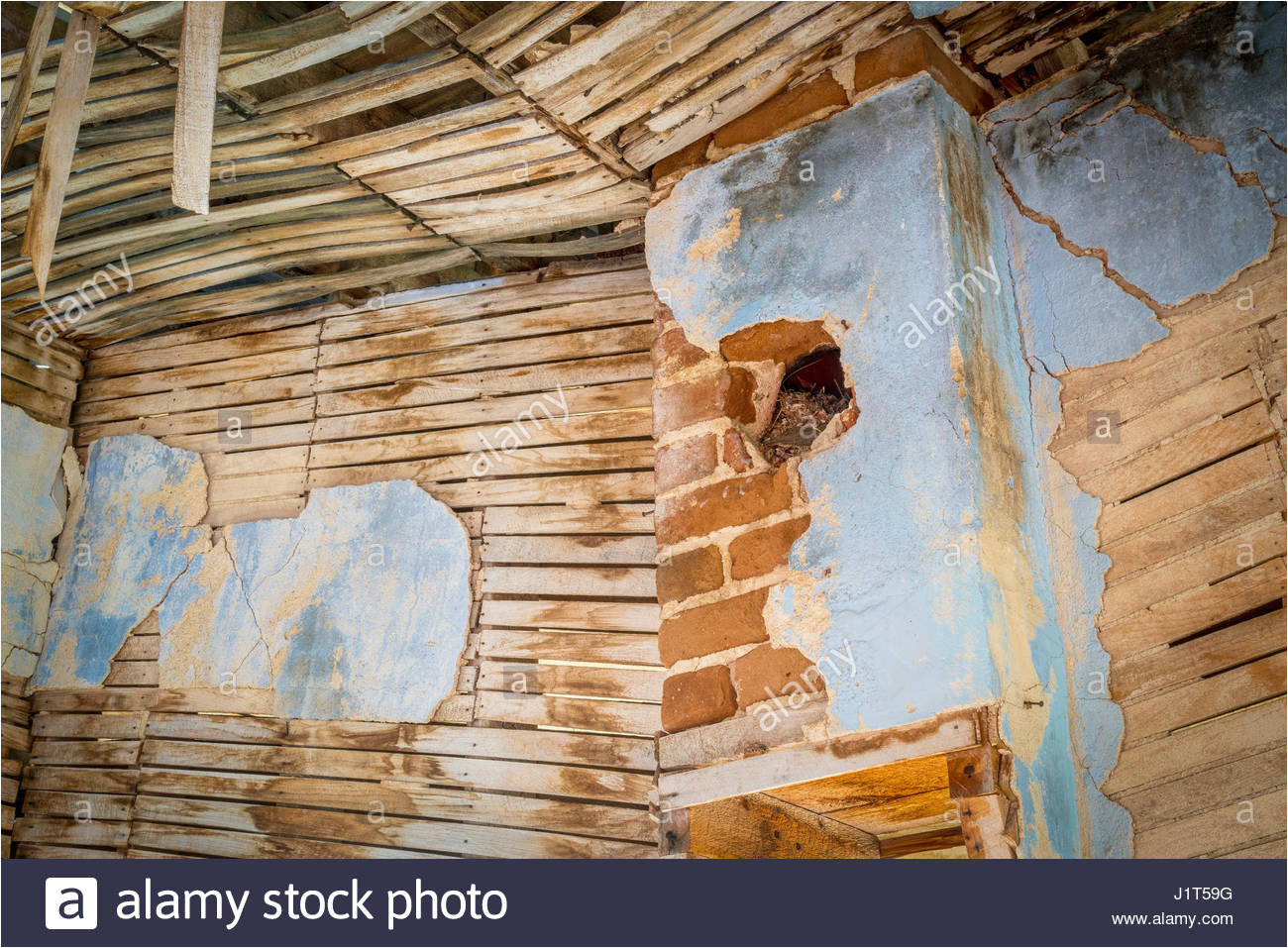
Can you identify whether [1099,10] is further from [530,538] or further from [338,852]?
[338,852]

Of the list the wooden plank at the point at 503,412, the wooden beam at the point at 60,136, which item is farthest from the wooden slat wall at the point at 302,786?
the wooden beam at the point at 60,136

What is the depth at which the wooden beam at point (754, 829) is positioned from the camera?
2.49 m

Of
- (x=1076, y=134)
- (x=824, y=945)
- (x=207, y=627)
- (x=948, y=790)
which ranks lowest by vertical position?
(x=824, y=945)

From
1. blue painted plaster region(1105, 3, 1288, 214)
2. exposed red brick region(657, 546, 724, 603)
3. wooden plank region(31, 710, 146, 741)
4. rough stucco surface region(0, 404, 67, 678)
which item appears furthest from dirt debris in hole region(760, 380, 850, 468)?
rough stucco surface region(0, 404, 67, 678)

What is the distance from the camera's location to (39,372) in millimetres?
4207

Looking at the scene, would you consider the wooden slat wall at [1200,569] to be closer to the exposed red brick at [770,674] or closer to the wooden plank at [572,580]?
the exposed red brick at [770,674]

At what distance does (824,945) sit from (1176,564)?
108 centimetres

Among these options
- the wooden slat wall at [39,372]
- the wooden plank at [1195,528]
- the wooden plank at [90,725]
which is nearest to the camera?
the wooden plank at [1195,528]

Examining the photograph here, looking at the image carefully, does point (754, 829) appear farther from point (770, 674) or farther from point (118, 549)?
point (118, 549)

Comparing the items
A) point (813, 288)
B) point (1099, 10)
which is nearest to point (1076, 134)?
point (1099, 10)

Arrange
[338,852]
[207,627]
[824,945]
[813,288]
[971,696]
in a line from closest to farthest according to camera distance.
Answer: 1. [824,945]
2. [971,696]
3. [813,288]
4. [338,852]
5. [207,627]

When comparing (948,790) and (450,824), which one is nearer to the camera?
(948,790)

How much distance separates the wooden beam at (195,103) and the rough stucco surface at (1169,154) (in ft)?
6.16

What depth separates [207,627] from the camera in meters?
3.79
